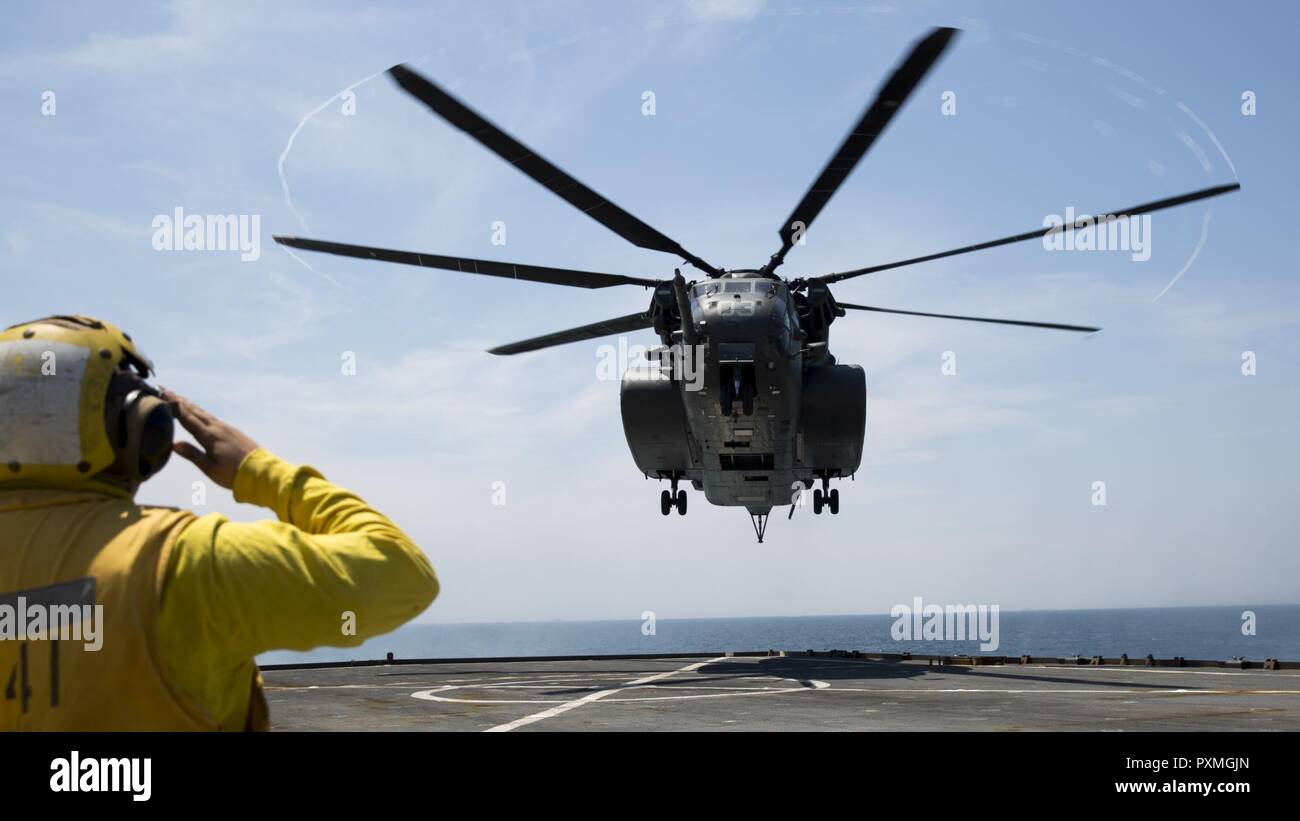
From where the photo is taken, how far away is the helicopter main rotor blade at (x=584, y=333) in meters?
22.9

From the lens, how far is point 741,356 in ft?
65.4

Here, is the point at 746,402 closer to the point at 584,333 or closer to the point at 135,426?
the point at 584,333

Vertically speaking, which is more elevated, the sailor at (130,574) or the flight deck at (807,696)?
the sailor at (130,574)

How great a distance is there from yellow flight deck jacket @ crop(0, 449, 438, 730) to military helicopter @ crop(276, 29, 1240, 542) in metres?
12.7

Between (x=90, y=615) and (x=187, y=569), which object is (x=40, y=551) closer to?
(x=90, y=615)

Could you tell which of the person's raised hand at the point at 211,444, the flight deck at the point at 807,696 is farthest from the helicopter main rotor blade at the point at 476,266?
the person's raised hand at the point at 211,444

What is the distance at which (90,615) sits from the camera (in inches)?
99.1

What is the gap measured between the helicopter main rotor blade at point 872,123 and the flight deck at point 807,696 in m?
9.23

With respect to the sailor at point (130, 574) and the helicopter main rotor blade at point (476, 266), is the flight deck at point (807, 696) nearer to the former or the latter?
the helicopter main rotor blade at point (476, 266)

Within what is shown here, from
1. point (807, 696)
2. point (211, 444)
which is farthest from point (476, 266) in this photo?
point (211, 444)
